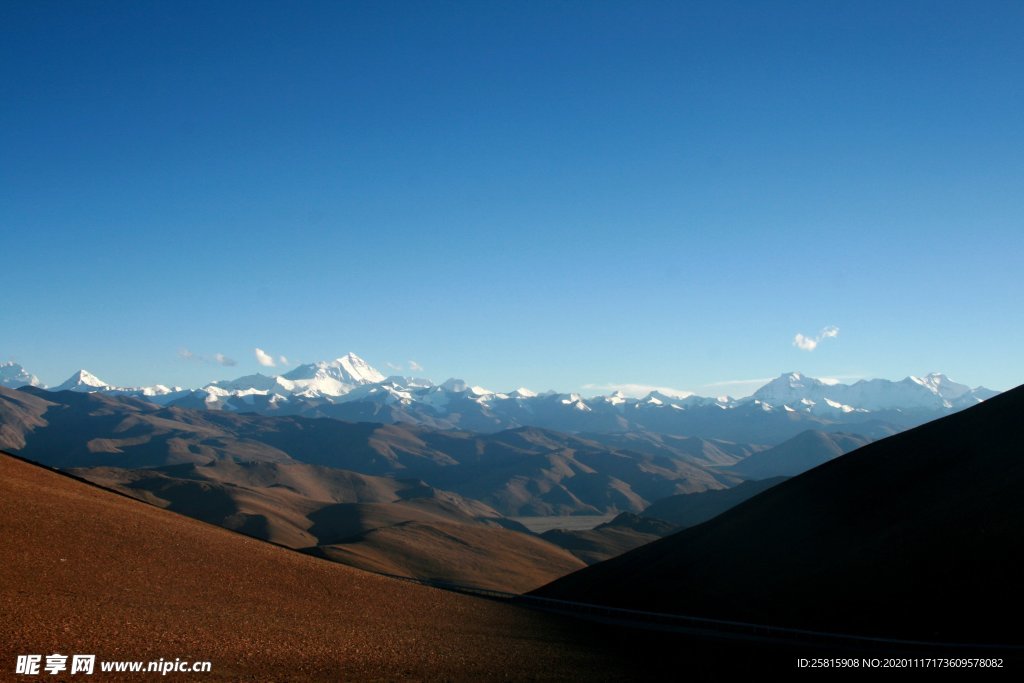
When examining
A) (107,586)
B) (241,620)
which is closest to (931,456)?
(241,620)

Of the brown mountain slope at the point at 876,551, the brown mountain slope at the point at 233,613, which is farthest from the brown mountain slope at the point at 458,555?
the brown mountain slope at the point at 233,613

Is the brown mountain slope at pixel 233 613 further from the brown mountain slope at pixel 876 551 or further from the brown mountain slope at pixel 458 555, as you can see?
the brown mountain slope at pixel 458 555

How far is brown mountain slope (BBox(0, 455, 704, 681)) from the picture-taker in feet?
106

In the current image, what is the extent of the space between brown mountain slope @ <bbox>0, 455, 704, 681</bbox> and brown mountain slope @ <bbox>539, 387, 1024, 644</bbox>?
42.2 feet

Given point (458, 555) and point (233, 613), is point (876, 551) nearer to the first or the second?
point (233, 613)

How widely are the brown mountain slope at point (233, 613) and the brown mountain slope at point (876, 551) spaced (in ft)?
42.2

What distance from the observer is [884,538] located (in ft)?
176

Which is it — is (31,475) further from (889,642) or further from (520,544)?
(520,544)

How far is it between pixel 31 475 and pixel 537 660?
1824 inches

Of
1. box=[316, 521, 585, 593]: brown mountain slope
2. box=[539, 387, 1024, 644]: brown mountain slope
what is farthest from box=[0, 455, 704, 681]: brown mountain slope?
box=[316, 521, 585, 593]: brown mountain slope

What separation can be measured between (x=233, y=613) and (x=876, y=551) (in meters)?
41.8

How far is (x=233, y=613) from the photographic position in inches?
1571

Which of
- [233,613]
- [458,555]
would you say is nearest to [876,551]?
[233,613]

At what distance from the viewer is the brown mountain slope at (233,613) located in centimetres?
3234
